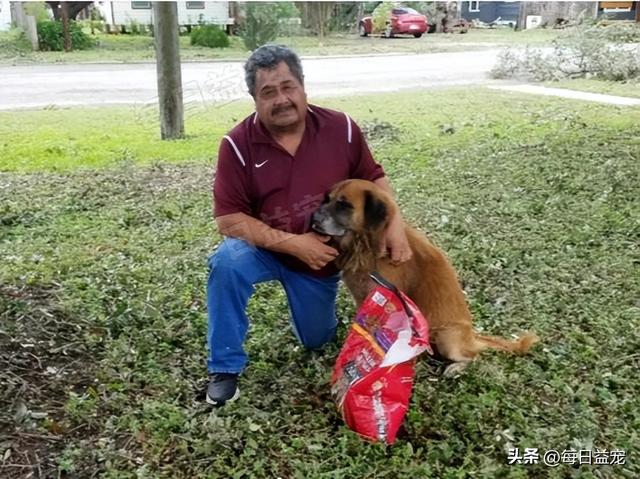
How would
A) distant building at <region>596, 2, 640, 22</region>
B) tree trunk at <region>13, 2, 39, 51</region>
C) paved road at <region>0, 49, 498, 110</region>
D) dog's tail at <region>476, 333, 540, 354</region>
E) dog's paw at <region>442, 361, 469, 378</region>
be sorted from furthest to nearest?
1. tree trunk at <region>13, 2, 39, 51</region>
2. distant building at <region>596, 2, 640, 22</region>
3. paved road at <region>0, 49, 498, 110</region>
4. dog's tail at <region>476, 333, 540, 354</region>
5. dog's paw at <region>442, 361, 469, 378</region>

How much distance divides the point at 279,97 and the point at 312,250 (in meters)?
0.64

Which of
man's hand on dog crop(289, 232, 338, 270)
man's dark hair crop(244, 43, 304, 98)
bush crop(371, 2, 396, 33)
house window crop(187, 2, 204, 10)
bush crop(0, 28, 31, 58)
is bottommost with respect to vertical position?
man's hand on dog crop(289, 232, 338, 270)

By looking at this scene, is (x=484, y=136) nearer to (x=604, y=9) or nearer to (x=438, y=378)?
(x=438, y=378)

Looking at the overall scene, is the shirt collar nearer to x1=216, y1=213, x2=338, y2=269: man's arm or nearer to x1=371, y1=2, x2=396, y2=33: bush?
x1=216, y1=213, x2=338, y2=269: man's arm

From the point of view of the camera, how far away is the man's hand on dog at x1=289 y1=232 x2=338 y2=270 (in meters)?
2.88

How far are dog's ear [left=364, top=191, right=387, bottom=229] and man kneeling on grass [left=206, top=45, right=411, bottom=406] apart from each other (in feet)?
0.23

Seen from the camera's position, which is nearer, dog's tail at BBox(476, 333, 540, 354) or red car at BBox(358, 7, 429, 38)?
dog's tail at BBox(476, 333, 540, 354)

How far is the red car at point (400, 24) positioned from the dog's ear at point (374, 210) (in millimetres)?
25361

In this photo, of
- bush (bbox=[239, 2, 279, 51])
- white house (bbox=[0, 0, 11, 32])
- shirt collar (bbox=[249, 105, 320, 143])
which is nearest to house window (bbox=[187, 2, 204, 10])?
white house (bbox=[0, 0, 11, 32])

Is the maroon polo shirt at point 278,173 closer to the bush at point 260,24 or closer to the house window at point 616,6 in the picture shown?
the bush at point 260,24

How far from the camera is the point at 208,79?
558 inches

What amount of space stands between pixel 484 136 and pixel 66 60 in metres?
14.1

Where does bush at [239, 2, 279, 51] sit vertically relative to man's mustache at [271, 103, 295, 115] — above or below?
above

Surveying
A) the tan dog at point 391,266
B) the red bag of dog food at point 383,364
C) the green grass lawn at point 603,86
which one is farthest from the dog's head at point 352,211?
the green grass lawn at point 603,86
